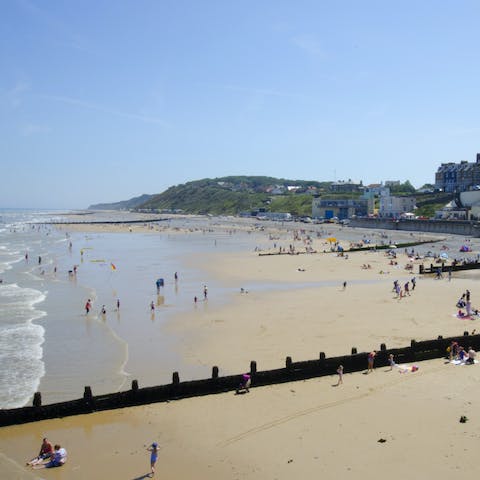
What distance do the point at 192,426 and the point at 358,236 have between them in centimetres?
8493

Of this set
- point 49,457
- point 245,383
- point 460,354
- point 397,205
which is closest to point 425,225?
point 397,205

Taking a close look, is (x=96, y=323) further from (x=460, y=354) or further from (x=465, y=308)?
(x=465, y=308)

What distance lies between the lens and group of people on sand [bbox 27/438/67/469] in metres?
13.5

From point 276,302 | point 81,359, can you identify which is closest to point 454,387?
point 81,359

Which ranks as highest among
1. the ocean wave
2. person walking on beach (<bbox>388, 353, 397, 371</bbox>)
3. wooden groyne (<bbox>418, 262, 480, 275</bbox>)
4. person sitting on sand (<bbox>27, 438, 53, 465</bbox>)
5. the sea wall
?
the sea wall

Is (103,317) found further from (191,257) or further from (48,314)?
(191,257)

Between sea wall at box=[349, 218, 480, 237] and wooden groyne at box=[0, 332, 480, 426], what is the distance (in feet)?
236

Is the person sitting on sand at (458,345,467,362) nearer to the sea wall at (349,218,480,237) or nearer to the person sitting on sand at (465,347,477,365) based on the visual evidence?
the person sitting on sand at (465,347,477,365)

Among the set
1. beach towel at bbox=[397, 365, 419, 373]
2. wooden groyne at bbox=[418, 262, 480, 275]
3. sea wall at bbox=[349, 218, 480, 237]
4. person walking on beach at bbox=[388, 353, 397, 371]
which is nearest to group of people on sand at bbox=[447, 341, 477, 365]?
beach towel at bbox=[397, 365, 419, 373]

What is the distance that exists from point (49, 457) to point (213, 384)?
5.75 meters

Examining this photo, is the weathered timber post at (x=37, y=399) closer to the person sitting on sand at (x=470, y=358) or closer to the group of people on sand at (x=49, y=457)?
the group of people on sand at (x=49, y=457)

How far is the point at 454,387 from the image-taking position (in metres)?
17.9

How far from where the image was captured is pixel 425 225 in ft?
332

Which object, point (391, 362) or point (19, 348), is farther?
point (19, 348)
